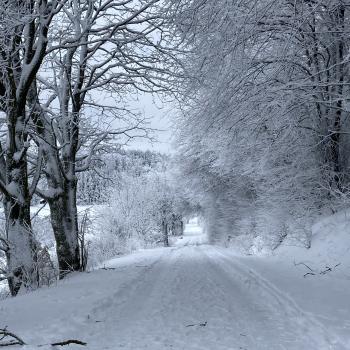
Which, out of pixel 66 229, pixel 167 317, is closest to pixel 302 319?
pixel 167 317

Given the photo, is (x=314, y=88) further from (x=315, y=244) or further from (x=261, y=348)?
(x=261, y=348)

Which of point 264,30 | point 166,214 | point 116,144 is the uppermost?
point 264,30

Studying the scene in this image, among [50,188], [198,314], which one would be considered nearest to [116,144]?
[50,188]

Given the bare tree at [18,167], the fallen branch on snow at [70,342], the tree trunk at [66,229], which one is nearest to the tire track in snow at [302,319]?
the fallen branch on snow at [70,342]

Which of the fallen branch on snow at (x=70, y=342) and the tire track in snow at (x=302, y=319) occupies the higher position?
the fallen branch on snow at (x=70, y=342)

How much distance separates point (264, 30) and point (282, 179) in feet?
22.7

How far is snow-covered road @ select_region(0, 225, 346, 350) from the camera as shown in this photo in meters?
4.71

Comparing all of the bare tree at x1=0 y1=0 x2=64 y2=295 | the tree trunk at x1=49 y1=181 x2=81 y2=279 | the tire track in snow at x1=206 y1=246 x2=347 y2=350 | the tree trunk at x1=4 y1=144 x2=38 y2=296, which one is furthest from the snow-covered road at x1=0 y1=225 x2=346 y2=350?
the tree trunk at x1=49 y1=181 x2=81 y2=279

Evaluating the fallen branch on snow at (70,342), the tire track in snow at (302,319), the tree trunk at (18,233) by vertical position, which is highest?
the tree trunk at (18,233)

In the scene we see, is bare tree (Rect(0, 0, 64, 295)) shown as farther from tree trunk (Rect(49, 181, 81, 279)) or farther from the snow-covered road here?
tree trunk (Rect(49, 181, 81, 279))

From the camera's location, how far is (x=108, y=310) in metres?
6.54

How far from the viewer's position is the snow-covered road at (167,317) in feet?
15.4

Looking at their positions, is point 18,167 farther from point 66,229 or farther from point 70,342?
point 70,342

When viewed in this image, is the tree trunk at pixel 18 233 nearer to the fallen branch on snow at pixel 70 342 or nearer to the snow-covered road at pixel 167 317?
the snow-covered road at pixel 167 317
